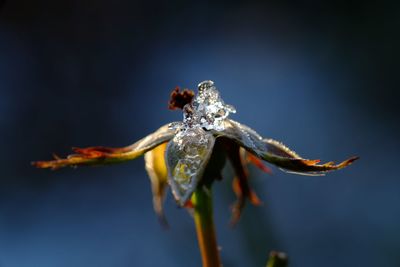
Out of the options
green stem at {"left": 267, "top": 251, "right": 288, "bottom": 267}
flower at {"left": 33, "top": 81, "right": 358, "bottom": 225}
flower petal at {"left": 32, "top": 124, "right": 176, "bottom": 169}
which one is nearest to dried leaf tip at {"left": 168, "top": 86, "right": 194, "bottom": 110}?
flower at {"left": 33, "top": 81, "right": 358, "bottom": 225}

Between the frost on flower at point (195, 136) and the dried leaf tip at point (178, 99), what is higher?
the dried leaf tip at point (178, 99)

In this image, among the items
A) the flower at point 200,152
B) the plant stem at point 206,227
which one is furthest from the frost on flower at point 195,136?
the plant stem at point 206,227

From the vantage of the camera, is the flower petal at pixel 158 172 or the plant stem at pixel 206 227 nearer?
the plant stem at pixel 206 227

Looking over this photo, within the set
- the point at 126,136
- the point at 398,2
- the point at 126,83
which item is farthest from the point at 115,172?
the point at 398,2

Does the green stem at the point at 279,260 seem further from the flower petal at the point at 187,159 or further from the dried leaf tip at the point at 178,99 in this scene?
the dried leaf tip at the point at 178,99

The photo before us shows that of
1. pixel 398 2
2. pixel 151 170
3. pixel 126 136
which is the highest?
pixel 398 2

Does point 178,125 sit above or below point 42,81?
below

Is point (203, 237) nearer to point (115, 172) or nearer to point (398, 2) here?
point (115, 172)
